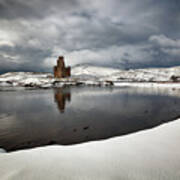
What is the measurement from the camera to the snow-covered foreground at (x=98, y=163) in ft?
A: 7.54

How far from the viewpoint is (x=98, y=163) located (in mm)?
2775

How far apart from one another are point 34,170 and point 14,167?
1.62 ft

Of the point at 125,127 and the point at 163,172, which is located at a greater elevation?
the point at 163,172

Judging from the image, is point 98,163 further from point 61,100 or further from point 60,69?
point 60,69

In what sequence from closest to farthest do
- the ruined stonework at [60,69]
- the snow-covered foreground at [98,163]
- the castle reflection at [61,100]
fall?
the snow-covered foreground at [98,163] → the castle reflection at [61,100] → the ruined stonework at [60,69]

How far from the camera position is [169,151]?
327cm

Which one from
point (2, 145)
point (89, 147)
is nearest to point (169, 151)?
point (89, 147)

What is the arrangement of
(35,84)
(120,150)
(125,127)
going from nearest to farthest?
(120,150)
(125,127)
(35,84)

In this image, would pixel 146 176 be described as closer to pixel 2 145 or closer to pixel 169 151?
pixel 169 151

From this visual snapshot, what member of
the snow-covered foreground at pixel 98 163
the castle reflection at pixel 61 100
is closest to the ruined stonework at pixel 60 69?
the castle reflection at pixel 61 100

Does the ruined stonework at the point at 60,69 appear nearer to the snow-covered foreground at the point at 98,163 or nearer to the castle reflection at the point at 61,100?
the castle reflection at the point at 61,100

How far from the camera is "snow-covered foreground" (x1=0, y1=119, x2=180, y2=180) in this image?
90.4 inches

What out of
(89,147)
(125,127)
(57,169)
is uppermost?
(57,169)

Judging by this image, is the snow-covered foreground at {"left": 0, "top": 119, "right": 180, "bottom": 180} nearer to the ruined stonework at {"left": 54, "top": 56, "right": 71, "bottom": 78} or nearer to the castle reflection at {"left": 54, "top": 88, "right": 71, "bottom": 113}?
the castle reflection at {"left": 54, "top": 88, "right": 71, "bottom": 113}
